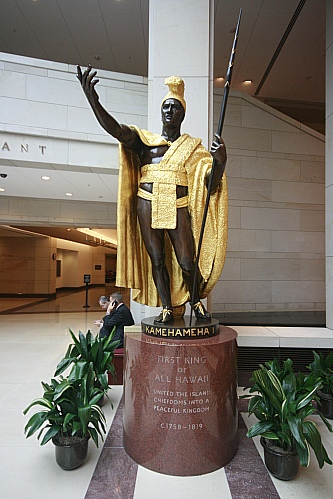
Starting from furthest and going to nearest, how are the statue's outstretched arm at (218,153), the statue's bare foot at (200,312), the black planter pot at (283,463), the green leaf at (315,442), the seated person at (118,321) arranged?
the seated person at (118,321) < the statue's bare foot at (200,312) < the statue's outstretched arm at (218,153) < the black planter pot at (283,463) < the green leaf at (315,442)

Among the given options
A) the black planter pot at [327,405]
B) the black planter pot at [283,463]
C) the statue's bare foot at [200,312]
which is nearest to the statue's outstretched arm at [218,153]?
the statue's bare foot at [200,312]

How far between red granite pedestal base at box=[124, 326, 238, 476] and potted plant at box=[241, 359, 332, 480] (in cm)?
25

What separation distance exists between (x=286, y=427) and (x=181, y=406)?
0.65m

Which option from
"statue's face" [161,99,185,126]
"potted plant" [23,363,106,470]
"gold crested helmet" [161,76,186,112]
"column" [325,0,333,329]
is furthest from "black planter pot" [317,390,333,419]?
"gold crested helmet" [161,76,186,112]

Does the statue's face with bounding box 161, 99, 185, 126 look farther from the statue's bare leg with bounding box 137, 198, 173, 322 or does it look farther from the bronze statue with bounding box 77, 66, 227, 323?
the statue's bare leg with bounding box 137, 198, 173, 322

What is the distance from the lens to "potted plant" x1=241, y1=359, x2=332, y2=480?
196cm

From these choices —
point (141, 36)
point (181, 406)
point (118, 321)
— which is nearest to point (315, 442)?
point (181, 406)

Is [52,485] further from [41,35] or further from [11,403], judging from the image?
[41,35]

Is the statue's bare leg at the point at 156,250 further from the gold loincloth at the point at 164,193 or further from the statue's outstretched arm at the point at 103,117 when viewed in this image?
the statue's outstretched arm at the point at 103,117

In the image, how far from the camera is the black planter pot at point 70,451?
7.11 feet

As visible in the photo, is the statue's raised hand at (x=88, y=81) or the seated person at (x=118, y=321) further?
the seated person at (x=118, y=321)

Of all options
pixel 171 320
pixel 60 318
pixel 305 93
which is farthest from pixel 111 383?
pixel 305 93

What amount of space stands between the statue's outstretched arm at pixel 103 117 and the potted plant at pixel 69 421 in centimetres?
175

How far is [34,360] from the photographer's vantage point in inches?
196
